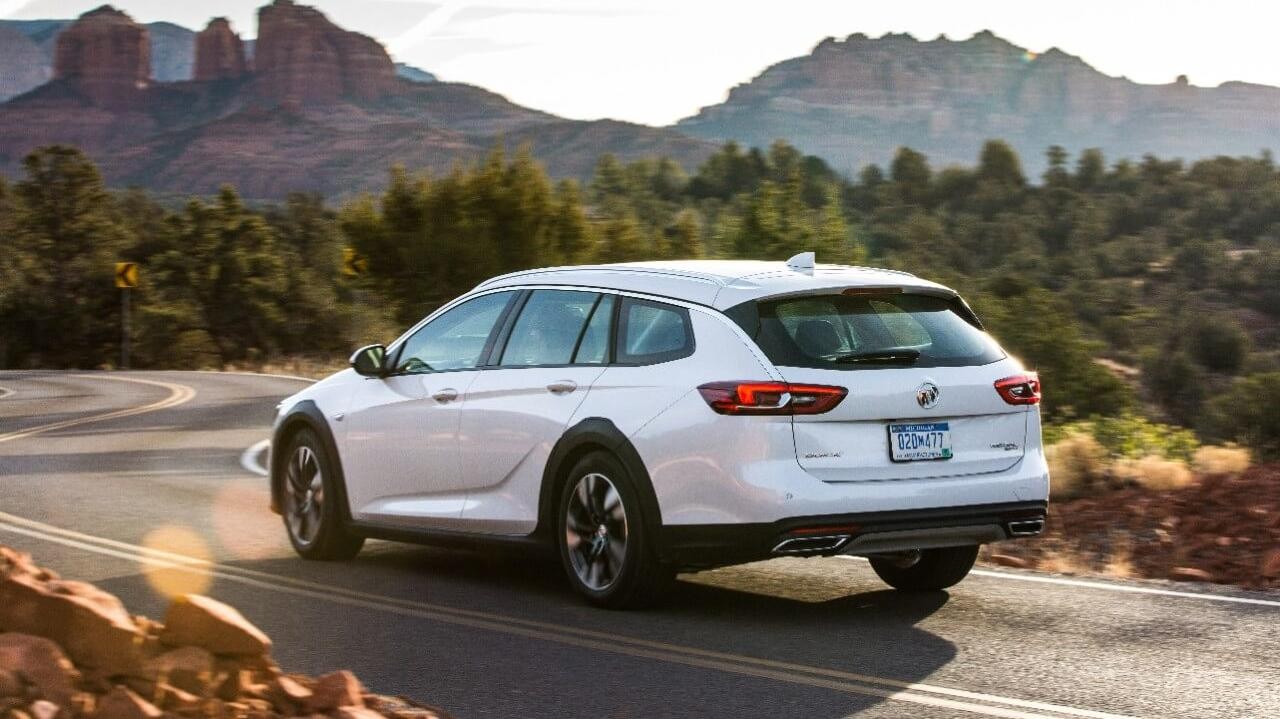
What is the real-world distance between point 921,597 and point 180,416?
2065 cm

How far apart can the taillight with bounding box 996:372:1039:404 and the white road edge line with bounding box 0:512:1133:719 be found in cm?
171

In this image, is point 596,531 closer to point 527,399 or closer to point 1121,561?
point 527,399

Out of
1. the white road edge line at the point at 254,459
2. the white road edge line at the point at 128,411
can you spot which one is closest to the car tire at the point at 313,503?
the white road edge line at the point at 254,459

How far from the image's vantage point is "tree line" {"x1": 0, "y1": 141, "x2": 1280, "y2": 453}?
32875mm

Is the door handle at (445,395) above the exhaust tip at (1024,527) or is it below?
above

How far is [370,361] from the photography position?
9.41 metres

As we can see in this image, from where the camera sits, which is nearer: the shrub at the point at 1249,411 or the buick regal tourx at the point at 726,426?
the buick regal tourx at the point at 726,426

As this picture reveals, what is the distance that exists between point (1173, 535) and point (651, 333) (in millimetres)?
5906

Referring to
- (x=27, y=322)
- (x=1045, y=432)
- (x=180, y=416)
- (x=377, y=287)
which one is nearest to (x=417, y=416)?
(x=1045, y=432)

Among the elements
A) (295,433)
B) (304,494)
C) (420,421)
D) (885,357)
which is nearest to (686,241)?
(295,433)

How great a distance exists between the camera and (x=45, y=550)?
412 inches

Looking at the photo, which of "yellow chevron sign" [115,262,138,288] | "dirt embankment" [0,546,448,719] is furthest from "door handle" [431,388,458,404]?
"yellow chevron sign" [115,262,138,288]

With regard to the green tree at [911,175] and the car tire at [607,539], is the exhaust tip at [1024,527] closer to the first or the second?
the car tire at [607,539]

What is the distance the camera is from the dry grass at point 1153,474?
15258 millimetres
